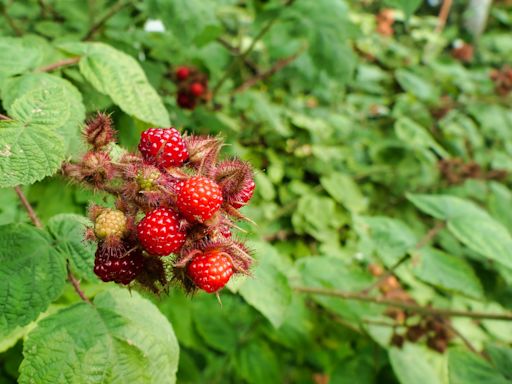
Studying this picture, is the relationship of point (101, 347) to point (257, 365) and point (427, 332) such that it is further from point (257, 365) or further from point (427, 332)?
point (427, 332)

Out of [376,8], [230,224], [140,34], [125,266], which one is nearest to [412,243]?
[230,224]

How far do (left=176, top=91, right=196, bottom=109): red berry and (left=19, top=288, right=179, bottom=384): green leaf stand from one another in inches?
55.9

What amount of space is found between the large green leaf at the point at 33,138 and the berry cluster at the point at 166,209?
9cm

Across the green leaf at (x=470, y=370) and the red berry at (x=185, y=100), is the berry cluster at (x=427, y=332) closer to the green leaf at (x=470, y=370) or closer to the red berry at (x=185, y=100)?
the green leaf at (x=470, y=370)

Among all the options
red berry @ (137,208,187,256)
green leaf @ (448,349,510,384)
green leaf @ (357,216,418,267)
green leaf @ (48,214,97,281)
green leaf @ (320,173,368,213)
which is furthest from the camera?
green leaf @ (320,173,368,213)

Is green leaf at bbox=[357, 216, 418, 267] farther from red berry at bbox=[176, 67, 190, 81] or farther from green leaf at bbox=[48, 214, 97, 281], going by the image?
green leaf at bbox=[48, 214, 97, 281]

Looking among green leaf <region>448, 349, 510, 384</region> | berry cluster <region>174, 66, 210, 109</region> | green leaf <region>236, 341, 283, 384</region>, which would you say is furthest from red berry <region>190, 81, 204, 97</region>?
green leaf <region>448, 349, 510, 384</region>

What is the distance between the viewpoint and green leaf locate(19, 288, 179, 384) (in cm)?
107

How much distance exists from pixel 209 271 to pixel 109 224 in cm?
24

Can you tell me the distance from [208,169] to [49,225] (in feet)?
1.71

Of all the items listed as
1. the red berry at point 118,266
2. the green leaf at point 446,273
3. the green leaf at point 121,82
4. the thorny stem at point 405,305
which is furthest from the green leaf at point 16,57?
the green leaf at point 446,273

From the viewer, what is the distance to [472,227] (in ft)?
6.90

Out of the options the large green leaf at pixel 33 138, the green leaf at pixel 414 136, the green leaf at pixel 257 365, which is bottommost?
the green leaf at pixel 257 365

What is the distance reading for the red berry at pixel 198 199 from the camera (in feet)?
3.24
